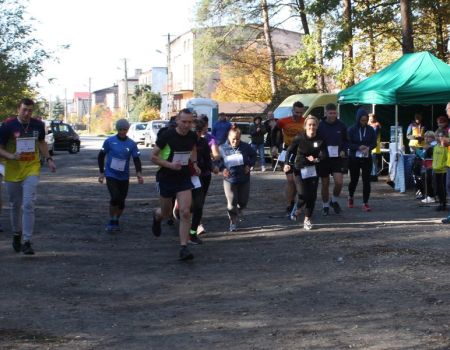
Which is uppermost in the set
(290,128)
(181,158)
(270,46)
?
(270,46)

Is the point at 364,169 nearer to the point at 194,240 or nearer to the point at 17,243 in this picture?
the point at 194,240

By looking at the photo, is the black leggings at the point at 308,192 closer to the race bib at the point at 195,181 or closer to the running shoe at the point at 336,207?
the running shoe at the point at 336,207

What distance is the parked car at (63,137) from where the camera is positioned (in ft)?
149

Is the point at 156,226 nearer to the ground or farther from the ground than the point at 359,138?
nearer to the ground

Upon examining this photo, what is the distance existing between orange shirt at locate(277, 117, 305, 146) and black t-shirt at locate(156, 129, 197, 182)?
533 centimetres

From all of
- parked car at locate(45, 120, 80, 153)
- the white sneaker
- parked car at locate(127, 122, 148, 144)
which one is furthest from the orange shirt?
parked car at locate(127, 122, 148, 144)

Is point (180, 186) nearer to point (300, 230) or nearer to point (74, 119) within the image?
point (300, 230)

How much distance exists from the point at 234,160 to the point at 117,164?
1752 mm

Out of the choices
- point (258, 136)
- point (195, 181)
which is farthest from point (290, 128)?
point (258, 136)

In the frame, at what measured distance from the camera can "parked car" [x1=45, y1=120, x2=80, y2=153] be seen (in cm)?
4547

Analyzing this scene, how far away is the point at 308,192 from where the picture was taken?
41.2 ft

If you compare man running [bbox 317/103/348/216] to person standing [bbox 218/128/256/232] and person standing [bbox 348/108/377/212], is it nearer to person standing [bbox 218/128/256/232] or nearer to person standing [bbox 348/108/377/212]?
person standing [bbox 348/108/377/212]

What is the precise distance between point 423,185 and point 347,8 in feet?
61.7

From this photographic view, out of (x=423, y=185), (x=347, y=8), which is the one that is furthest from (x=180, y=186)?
(x=347, y=8)
